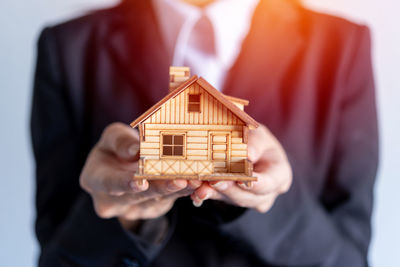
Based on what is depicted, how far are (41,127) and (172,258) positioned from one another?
1.19 m

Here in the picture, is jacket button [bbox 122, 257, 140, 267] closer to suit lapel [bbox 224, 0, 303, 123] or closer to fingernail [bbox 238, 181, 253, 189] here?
fingernail [bbox 238, 181, 253, 189]

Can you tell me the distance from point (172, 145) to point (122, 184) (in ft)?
0.75

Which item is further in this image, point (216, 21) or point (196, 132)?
point (216, 21)

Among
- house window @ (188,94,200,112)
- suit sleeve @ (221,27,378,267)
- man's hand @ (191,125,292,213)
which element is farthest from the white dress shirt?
house window @ (188,94,200,112)

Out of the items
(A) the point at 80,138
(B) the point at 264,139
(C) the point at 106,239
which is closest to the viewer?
(B) the point at 264,139

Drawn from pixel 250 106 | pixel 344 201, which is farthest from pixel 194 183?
pixel 344 201

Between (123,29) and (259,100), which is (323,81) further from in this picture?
(123,29)

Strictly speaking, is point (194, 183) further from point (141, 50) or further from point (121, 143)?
point (141, 50)

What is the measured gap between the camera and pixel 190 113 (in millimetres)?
1304

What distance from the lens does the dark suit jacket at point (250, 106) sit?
2.09m

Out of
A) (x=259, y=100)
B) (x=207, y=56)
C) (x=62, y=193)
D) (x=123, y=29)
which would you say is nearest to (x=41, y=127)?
(x=62, y=193)

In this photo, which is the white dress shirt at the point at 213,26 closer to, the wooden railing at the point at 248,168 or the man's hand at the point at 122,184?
the man's hand at the point at 122,184

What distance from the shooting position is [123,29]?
2.37m

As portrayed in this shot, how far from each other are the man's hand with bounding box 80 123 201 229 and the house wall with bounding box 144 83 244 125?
162 mm
